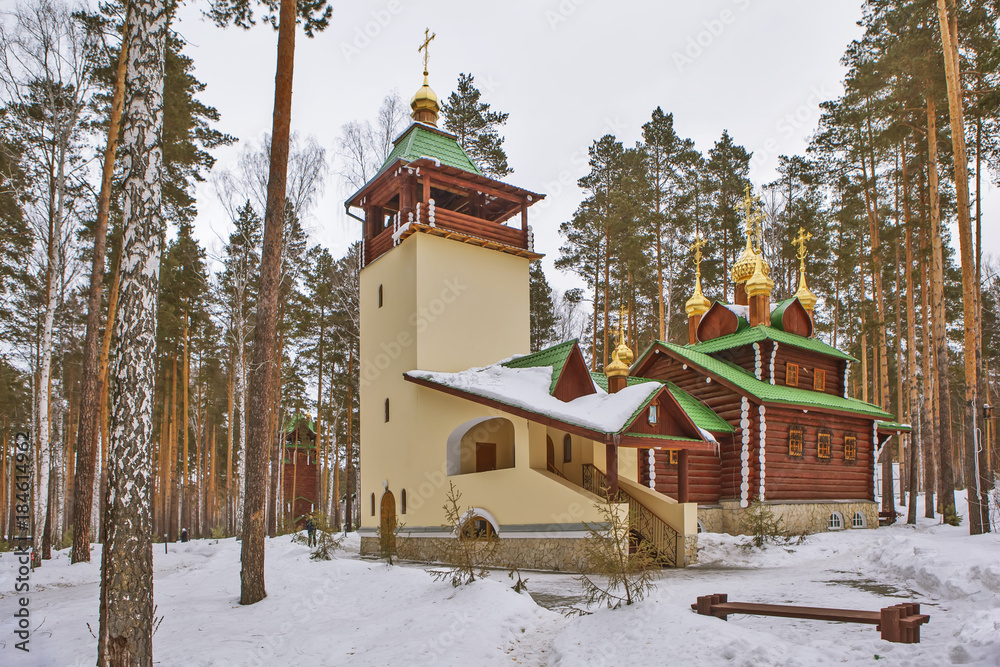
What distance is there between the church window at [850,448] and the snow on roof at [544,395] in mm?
10271

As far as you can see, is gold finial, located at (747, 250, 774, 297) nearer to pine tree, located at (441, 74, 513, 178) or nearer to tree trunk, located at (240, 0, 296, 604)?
pine tree, located at (441, 74, 513, 178)

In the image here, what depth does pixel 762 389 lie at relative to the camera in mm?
17719

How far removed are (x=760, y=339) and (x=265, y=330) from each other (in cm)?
1413

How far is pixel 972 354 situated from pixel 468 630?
11703mm

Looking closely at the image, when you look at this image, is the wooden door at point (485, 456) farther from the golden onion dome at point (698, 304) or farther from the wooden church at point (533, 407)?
the golden onion dome at point (698, 304)

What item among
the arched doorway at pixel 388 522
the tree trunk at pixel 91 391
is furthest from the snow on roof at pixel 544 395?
the tree trunk at pixel 91 391

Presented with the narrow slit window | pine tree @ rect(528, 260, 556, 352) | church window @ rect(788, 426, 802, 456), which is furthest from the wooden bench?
pine tree @ rect(528, 260, 556, 352)

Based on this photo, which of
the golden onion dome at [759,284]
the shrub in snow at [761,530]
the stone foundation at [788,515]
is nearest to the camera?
the shrub in snow at [761,530]

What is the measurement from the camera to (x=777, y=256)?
1125 inches

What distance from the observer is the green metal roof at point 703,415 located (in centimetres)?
1736

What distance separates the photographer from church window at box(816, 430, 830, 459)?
18891 millimetres

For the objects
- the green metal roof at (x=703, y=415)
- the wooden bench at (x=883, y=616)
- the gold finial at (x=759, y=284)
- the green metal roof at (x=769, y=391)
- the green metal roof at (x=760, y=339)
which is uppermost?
the gold finial at (x=759, y=284)

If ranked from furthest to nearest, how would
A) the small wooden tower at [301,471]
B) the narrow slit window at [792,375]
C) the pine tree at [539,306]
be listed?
the small wooden tower at [301,471]
the pine tree at [539,306]
the narrow slit window at [792,375]

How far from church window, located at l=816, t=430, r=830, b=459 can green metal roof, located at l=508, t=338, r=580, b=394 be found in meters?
7.41
